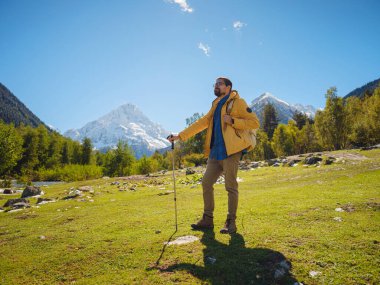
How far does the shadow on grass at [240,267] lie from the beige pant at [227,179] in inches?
44.5

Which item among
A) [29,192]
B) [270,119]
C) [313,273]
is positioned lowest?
[313,273]

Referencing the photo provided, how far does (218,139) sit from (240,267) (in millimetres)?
3098

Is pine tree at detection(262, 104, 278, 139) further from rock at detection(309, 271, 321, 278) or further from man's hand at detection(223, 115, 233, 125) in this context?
rock at detection(309, 271, 321, 278)

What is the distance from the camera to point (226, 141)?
588 cm

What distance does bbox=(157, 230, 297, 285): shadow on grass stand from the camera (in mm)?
3721

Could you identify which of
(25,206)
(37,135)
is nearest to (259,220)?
(25,206)

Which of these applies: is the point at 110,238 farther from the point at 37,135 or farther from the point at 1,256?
the point at 37,135

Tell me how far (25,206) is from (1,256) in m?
8.15

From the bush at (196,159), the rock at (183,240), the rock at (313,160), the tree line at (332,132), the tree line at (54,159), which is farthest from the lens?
the bush at (196,159)

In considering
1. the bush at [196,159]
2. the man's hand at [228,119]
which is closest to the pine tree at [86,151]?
the bush at [196,159]

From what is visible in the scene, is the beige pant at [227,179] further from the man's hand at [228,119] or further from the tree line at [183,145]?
the tree line at [183,145]

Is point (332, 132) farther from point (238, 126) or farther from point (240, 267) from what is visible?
point (240, 267)

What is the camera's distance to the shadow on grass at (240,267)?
12.2 feet

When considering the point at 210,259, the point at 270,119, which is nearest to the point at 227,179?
the point at 210,259
